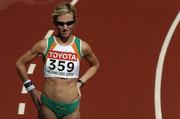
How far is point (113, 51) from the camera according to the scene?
434 inches

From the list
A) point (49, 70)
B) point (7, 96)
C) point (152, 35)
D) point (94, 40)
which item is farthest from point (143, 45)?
point (49, 70)

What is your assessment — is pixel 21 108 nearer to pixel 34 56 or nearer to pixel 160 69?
pixel 160 69

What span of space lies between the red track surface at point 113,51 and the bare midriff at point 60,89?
3.08m

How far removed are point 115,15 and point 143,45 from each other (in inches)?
38.9

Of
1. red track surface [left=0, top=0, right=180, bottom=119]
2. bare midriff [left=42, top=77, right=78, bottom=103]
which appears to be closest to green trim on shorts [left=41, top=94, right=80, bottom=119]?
bare midriff [left=42, top=77, right=78, bottom=103]

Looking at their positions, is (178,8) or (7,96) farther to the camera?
(178,8)

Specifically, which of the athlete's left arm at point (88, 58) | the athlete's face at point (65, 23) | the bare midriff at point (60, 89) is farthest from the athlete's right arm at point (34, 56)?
A: the athlete's left arm at point (88, 58)

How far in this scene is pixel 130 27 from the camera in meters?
11.3

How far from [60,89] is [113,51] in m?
4.20

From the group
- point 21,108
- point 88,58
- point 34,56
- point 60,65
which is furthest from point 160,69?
point 34,56

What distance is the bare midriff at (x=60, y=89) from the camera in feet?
22.9

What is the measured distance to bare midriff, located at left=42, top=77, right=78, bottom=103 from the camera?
6977mm

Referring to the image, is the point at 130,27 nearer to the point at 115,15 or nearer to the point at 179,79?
the point at 115,15

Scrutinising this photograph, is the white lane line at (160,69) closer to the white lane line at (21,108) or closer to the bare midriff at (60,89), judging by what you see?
the white lane line at (21,108)
